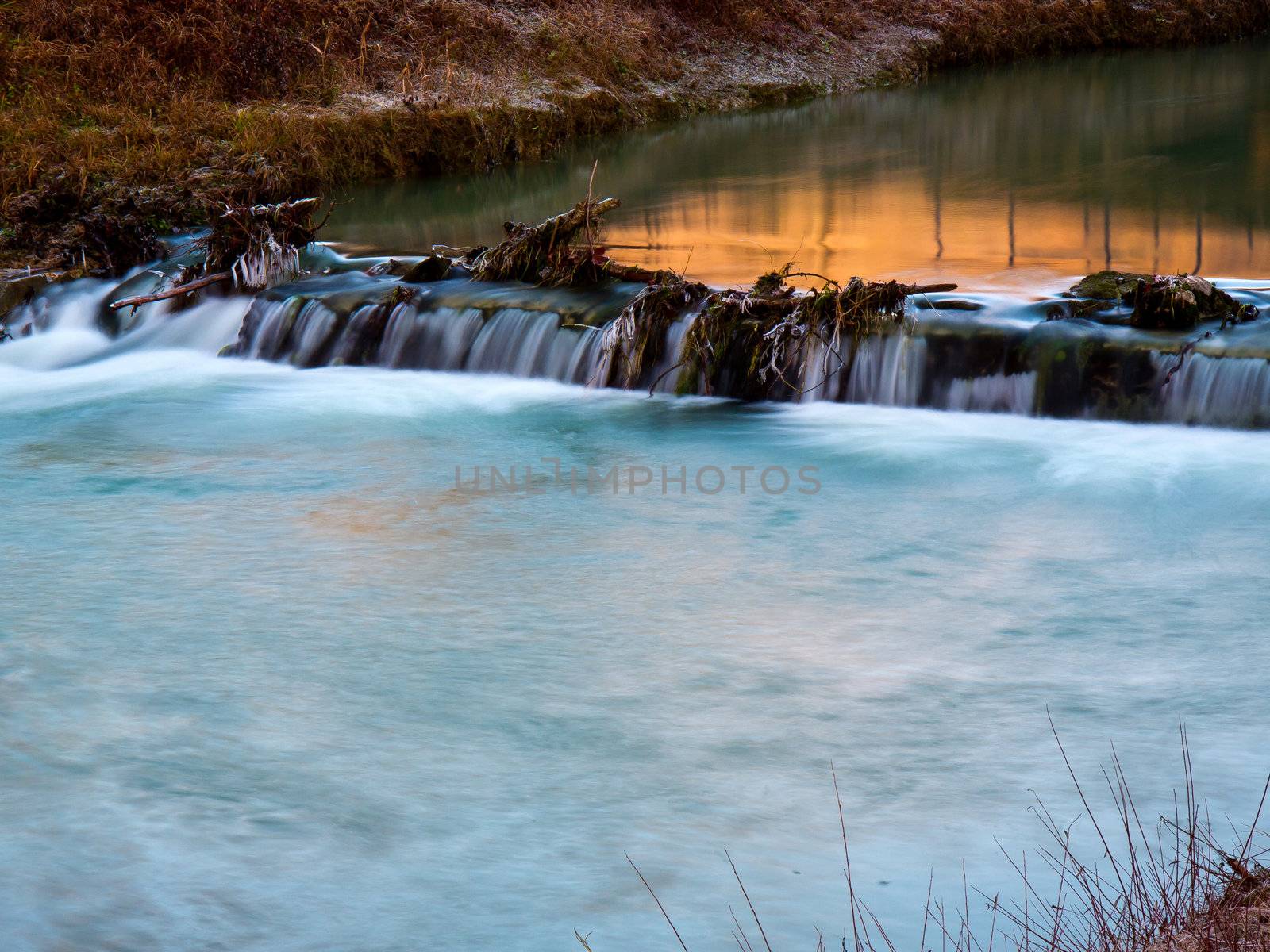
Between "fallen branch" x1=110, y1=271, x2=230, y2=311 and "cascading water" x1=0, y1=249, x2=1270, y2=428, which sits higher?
"fallen branch" x1=110, y1=271, x2=230, y2=311

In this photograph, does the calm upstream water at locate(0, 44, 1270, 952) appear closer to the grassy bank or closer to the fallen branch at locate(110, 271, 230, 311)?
the fallen branch at locate(110, 271, 230, 311)

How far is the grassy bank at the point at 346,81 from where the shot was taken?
14520 millimetres

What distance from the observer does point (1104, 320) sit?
364 inches

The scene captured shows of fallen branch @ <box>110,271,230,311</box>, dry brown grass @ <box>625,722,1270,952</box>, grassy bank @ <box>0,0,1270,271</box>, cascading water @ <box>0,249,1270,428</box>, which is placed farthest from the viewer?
grassy bank @ <box>0,0,1270,271</box>

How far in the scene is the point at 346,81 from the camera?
2008 centimetres

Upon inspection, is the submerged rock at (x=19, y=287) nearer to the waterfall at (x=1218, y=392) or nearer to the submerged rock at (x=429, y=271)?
the submerged rock at (x=429, y=271)

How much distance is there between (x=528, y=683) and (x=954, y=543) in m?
2.59

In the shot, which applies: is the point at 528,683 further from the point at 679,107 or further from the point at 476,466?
the point at 679,107

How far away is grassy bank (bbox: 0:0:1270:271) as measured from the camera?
47.6ft

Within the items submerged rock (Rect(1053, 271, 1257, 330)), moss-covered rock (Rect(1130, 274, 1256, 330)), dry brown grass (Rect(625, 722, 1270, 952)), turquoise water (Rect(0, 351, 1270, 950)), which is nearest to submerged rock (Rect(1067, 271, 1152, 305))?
submerged rock (Rect(1053, 271, 1257, 330))

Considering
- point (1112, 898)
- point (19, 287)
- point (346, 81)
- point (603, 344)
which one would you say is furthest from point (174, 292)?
point (1112, 898)

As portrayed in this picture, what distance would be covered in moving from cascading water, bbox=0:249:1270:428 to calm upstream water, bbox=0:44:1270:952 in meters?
0.18

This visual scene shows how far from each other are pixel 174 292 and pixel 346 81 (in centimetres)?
894

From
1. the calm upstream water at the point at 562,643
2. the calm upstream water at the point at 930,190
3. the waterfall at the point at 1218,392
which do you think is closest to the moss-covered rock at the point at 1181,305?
the waterfall at the point at 1218,392
